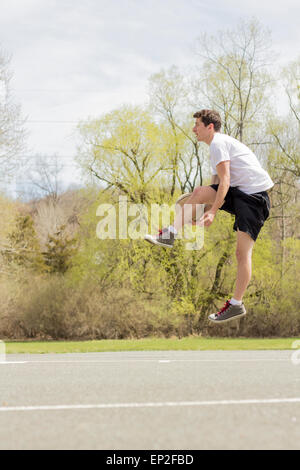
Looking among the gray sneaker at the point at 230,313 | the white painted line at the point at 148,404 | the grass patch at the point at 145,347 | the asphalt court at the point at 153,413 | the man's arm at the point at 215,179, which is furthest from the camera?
the grass patch at the point at 145,347

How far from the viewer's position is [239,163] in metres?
5.23

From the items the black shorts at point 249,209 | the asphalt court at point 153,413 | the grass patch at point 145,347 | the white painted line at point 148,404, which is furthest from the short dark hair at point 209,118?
the grass patch at point 145,347

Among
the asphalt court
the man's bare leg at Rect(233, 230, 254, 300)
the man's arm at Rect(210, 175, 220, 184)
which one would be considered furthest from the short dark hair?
the asphalt court

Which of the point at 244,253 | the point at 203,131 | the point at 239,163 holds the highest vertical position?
the point at 203,131

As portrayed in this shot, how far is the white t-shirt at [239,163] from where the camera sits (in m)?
5.07

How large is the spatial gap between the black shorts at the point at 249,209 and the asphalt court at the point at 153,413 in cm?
137

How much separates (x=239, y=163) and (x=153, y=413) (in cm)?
260

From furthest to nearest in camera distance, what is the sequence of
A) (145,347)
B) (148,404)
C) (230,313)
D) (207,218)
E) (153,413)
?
1. (145,347)
2. (230,313)
3. (207,218)
4. (148,404)
5. (153,413)

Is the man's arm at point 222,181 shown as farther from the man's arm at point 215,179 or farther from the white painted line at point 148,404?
the white painted line at point 148,404

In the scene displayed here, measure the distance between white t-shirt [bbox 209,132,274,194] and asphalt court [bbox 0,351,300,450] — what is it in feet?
5.79

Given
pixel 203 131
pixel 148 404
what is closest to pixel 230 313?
pixel 203 131

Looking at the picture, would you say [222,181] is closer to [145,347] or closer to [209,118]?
[209,118]
